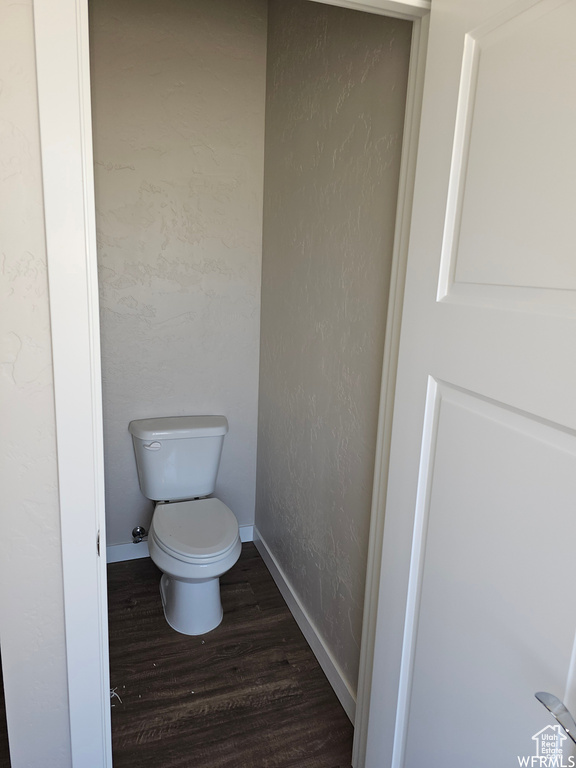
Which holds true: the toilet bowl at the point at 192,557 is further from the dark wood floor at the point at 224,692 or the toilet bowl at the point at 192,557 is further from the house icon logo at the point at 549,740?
the house icon logo at the point at 549,740

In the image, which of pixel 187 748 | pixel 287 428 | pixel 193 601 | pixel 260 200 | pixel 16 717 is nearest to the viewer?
pixel 16 717

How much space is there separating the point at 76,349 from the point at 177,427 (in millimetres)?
1444

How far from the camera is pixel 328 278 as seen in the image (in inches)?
72.9

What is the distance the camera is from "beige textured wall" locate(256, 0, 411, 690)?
5.02 ft

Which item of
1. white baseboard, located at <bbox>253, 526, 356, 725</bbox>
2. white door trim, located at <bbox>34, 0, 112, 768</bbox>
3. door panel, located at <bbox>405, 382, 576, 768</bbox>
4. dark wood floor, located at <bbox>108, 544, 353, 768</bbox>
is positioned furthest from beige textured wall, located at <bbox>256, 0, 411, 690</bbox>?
white door trim, located at <bbox>34, 0, 112, 768</bbox>

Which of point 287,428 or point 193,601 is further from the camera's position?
point 287,428

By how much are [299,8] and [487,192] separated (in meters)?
1.51

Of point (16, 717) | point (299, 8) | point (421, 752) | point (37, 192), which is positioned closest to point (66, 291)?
point (37, 192)

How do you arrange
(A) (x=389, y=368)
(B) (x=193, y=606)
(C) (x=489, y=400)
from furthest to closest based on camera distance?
(B) (x=193, y=606)
(A) (x=389, y=368)
(C) (x=489, y=400)

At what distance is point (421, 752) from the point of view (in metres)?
1.20

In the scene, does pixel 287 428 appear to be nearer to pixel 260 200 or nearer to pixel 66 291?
pixel 260 200

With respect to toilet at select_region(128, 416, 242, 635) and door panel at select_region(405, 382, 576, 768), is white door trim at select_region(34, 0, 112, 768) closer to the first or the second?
door panel at select_region(405, 382, 576, 768)

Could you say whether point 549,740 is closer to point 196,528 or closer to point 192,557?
point 192,557

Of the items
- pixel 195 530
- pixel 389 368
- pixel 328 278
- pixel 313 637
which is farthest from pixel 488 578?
pixel 195 530
